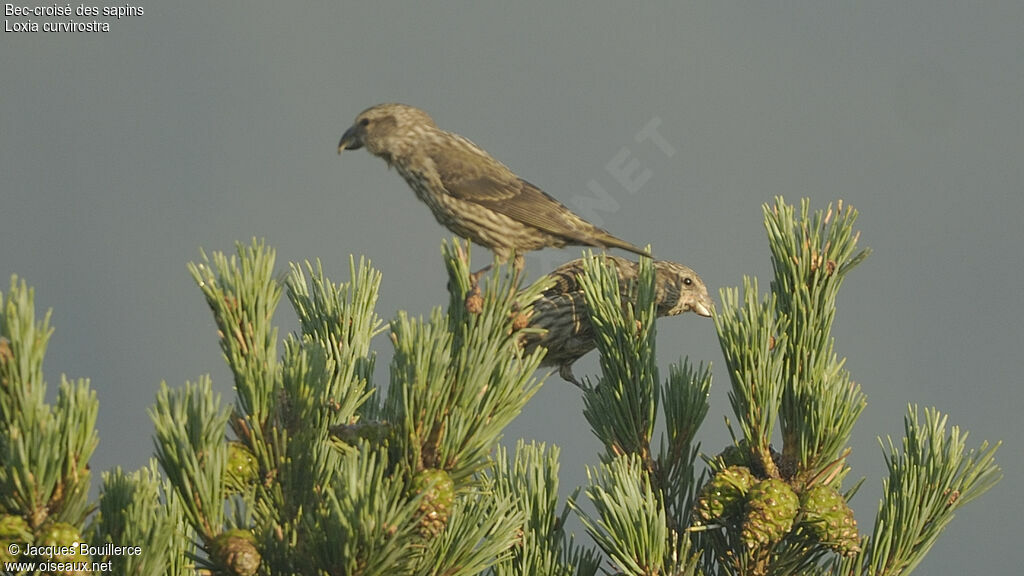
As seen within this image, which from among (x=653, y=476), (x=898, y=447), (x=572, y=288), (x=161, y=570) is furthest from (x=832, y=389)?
(x=572, y=288)

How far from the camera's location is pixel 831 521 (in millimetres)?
4352

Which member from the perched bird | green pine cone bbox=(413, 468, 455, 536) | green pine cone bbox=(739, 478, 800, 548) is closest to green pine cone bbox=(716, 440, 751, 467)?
green pine cone bbox=(739, 478, 800, 548)

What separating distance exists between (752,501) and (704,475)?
0.42m

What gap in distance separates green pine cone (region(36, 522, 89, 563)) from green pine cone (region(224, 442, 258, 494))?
56 centimetres

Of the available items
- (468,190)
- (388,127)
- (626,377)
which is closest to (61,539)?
(626,377)

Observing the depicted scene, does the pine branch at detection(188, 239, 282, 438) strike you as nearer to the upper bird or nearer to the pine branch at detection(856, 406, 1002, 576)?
the pine branch at detection(856, 406, 1002, 576)

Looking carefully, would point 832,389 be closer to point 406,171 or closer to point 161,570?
point 161,570

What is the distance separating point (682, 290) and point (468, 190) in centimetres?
157

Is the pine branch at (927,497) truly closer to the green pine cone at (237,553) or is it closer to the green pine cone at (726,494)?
the green pine cone at (726,494)

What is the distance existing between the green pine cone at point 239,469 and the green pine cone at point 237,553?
279mm

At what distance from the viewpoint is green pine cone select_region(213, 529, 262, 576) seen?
3666mm

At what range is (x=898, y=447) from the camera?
474 centimetres

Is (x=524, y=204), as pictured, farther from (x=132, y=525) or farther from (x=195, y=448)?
(x=132, y=525)

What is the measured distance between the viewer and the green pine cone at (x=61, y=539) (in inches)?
137
